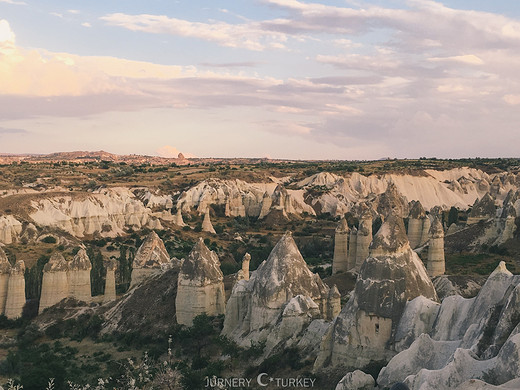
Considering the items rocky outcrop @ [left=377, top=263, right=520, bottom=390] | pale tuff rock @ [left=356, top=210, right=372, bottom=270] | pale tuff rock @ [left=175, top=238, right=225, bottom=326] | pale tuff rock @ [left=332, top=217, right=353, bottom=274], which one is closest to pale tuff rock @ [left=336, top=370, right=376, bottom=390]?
rocky outcrop @ [left=377, top=263, right=520, bottom=390]

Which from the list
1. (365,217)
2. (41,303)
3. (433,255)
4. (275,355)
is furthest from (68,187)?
→ (275,355)

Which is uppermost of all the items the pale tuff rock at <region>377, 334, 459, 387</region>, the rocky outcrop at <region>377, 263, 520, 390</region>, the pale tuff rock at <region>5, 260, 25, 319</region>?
the rocky outcrop at <region>377, 263, 520, 390</region>

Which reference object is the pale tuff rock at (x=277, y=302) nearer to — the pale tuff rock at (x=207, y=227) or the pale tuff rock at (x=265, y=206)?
the pale tuff rock at (x=207, y=227)

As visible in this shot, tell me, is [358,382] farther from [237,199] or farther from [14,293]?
[237,199]

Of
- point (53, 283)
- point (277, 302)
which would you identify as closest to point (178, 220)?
point (53, 283)

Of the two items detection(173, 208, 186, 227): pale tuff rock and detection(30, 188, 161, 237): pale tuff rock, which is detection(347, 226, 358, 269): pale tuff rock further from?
detection(173, 208, 186, 227): pale tuff rock

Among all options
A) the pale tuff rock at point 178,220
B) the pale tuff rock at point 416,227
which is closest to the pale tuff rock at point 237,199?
the pale tuff rock at point 178,220
